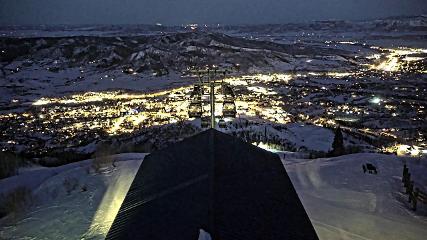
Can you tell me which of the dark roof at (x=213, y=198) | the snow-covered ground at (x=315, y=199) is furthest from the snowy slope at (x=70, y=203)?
the dark roof at (x=213, y=198)

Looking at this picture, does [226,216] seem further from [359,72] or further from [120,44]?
[120,44]

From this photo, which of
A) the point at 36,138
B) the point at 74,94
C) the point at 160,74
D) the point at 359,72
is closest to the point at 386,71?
the point at 359,72

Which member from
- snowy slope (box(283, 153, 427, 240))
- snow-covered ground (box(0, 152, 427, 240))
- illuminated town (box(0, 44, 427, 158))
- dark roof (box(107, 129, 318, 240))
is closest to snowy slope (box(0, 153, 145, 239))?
snow-covered ground (box(0, 152, 427, 240))

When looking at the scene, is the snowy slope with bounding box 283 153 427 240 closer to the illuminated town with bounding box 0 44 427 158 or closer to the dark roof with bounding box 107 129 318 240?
the dark roof with bounding box 107 129 318 240

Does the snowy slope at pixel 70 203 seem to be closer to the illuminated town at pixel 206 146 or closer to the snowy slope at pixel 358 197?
the illuminated town at pixel 206 146

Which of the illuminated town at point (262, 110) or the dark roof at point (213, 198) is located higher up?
the dark roof at point (213, 198)

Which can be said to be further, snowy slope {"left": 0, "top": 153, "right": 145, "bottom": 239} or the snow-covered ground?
snowy slope {"left": 0, "top": 153, "right": 145, "bottom": 239}
